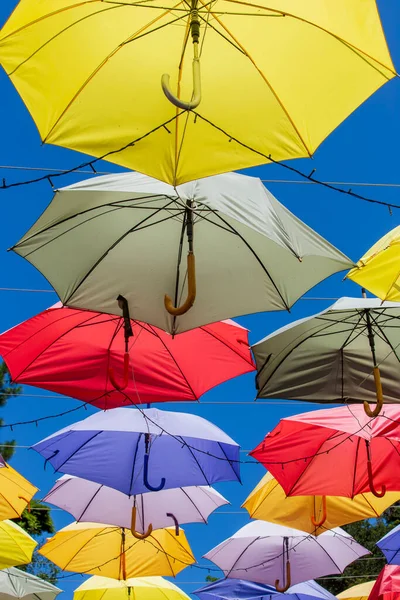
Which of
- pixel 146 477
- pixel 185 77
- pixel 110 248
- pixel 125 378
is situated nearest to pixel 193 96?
pixel 185 77

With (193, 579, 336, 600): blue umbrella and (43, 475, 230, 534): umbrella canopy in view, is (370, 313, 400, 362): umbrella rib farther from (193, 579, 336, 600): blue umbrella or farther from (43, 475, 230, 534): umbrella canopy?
(193, 579, 336, 600): blue umbrella

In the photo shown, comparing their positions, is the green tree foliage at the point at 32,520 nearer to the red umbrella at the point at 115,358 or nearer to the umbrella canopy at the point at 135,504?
the umbrella canopy at the point at 135,504

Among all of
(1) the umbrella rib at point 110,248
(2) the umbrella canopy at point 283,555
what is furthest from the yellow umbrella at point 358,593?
(1) the umbrella rib at point 110,248

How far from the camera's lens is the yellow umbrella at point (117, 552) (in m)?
6.83

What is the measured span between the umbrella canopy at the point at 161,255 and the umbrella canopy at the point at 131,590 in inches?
165

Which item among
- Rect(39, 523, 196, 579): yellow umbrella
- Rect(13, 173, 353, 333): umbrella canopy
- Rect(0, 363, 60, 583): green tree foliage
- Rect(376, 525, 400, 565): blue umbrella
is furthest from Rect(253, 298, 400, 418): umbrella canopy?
Rect(0, 363, 60, 583): green tree foliage

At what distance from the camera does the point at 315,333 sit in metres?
4.73

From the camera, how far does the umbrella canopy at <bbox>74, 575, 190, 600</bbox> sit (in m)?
7.07

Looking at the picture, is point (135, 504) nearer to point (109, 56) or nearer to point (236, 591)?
point (236, 591)

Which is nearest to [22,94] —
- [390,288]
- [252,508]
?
[390,288]

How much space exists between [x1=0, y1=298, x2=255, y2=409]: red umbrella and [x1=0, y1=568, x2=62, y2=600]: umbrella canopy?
A: 12.8ft

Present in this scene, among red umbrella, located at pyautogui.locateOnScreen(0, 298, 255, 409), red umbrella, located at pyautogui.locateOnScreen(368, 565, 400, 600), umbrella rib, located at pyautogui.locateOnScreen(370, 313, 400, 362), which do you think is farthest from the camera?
red umbrella, located at pyautogui.locateOnScreen(368, 565, 400, 600)

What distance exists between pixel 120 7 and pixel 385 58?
3.41 feet

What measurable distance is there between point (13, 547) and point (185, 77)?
525cm
